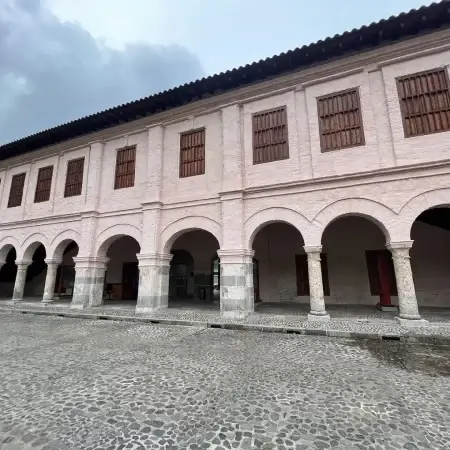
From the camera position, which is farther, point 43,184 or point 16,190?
point 16,190

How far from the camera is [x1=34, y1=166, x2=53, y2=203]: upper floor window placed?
13.0 m

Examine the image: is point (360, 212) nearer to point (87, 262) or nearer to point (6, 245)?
point (87, 262)

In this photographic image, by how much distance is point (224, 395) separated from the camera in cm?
331

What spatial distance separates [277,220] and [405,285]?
12.8ft

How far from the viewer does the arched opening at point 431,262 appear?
979 cm

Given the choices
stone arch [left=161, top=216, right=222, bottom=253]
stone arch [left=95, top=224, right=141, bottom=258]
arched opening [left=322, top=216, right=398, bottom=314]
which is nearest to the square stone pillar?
stone arch [left=161, top=216, right=222, bottom=253]

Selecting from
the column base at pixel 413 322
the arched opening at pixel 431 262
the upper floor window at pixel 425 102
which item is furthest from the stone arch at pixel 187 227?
the arched opening at pixel 431 262

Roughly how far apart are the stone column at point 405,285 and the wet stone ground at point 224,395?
1.68 meters

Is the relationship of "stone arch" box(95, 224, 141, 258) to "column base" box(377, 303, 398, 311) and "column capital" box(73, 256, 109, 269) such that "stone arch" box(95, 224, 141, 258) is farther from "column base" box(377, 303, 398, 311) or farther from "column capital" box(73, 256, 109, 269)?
"column base" box(377, 303, 398, 311)

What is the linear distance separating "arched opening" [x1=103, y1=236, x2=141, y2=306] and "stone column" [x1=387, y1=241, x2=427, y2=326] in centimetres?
1206

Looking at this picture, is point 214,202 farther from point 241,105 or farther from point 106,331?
point 106,331

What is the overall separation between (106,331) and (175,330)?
180 cm

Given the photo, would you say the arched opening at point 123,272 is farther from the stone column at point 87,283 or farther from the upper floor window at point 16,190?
the upper floor window at point 16,190

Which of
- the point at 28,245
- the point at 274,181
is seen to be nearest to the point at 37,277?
→ the point at 28,245
